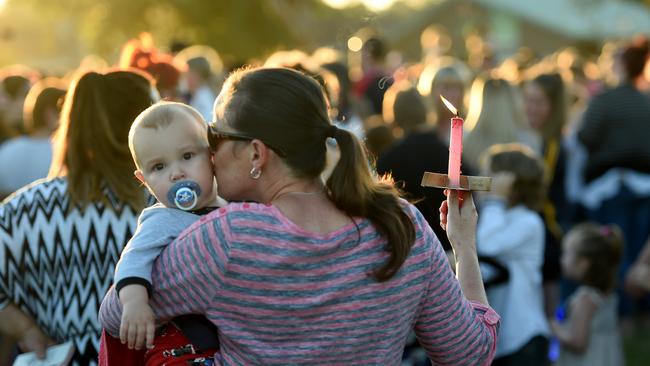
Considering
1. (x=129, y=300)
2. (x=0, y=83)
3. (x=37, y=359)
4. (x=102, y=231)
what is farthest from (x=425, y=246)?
(x=0, y=83)

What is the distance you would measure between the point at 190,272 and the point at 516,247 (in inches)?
141

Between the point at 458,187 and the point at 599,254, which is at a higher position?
the point at 458,187

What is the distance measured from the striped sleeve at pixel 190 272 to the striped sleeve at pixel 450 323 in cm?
53

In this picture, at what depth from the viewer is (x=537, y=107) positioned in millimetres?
8461

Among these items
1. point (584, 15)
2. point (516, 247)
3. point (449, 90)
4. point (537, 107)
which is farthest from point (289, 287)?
point (584, 15)

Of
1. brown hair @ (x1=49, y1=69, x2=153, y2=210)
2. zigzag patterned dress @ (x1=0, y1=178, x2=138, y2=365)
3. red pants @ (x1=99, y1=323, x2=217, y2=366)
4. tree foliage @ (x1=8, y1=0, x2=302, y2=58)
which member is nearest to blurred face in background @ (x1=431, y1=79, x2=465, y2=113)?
brown hair @ (x1=49, y1=69, x2=153, y2=210)

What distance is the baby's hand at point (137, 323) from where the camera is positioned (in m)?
2.68

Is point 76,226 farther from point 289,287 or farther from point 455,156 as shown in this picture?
point 455,156

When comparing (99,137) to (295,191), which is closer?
(295,191)

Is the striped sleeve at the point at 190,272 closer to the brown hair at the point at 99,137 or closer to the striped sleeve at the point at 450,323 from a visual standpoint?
the striped sleeve at the point at 450,323

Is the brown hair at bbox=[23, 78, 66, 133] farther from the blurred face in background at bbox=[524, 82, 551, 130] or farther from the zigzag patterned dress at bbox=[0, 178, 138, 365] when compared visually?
the blurred face in background at bbox=[524, 82, 551, 130]

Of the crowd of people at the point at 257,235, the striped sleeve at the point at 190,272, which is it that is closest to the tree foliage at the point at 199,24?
the crowd of people at the point at 257,235

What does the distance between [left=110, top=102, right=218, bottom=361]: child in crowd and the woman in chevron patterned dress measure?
738 millimetres

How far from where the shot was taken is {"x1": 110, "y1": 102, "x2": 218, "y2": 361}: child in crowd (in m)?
2.69
